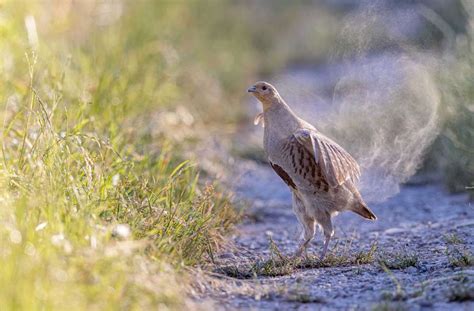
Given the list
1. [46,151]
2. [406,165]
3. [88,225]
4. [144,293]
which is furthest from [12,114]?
[406,165]

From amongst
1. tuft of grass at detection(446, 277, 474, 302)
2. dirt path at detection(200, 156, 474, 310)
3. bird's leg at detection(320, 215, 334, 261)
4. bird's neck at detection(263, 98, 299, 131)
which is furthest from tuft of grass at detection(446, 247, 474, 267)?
bird's neck at detection(263, 98, 299, 131)

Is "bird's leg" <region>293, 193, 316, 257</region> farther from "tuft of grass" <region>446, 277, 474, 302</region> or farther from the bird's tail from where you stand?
"tuft of grass" <region>446, 277, 474, 302</region>

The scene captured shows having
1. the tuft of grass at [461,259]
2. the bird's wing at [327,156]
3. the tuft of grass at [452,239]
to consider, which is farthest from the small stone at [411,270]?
the bird's wing at [327,156]

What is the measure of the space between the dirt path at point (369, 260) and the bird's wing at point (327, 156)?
41 cm

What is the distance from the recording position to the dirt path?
12.4ft

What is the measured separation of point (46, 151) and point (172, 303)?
1.25 meters

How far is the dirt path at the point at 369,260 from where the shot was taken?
12.4ft

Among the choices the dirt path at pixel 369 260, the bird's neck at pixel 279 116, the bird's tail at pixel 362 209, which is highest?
the bird's neck at pixel 279 116

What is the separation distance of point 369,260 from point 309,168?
2.00 ft

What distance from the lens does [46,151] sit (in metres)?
4.25

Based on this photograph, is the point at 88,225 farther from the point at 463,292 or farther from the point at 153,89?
the point at 153,89

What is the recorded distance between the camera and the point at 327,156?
4699 mm

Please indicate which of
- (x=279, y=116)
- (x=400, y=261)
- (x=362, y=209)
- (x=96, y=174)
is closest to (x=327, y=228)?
(x=362, y=209)

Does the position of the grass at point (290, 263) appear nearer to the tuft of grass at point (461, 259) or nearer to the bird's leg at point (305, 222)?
the bird's leg at point (305, 222)
